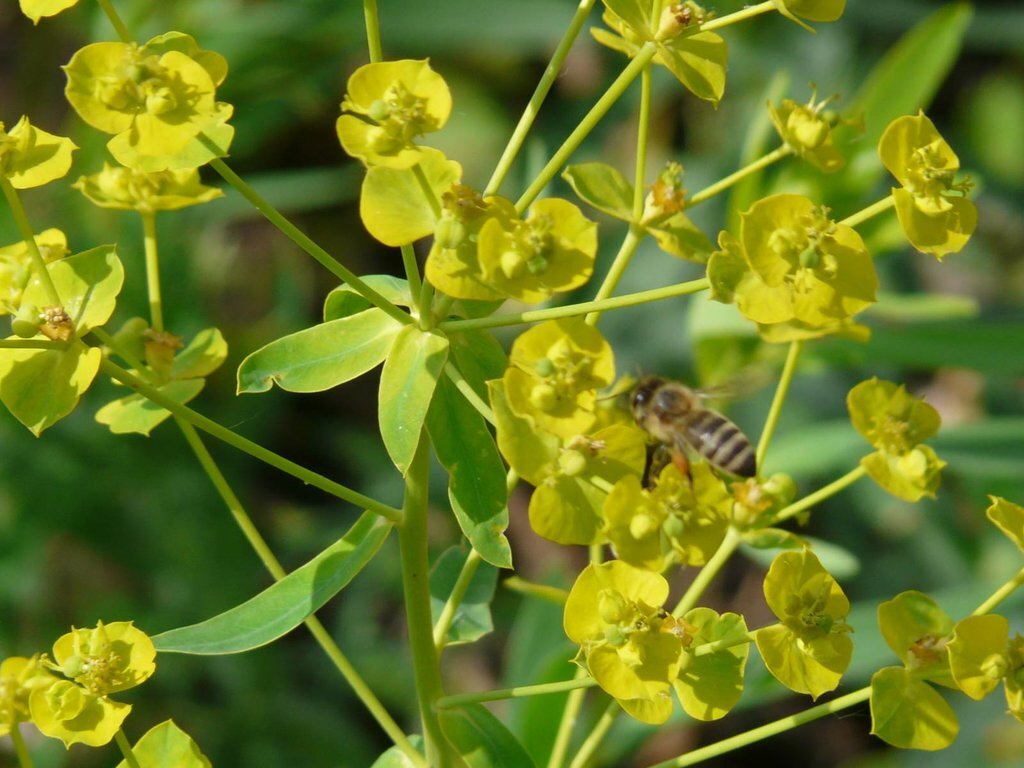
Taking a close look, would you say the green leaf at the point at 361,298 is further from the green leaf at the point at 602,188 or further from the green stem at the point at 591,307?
the green leaf at the point at 602,188

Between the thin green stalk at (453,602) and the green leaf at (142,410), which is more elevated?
the green leaf at (142,410)

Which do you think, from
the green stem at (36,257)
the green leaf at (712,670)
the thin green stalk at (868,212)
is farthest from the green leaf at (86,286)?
the thin green stalk at (868,212)

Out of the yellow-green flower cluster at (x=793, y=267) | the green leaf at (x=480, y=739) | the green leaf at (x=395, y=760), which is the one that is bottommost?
the green leaf at (x=395, y=760)

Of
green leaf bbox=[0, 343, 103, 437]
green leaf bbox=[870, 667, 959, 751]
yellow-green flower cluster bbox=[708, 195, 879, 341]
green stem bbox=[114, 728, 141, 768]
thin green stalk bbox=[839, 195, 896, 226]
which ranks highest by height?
thin green stalk bbox=[839, 195, 896, 226]

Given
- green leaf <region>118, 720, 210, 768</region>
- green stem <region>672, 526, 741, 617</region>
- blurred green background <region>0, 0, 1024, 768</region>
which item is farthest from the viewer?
blurred green background <region>0, 0, 1024, 768</region>

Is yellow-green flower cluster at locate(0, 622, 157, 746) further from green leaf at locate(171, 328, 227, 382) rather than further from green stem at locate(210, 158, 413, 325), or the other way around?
green stem at locate(210, 158, 413, 325)

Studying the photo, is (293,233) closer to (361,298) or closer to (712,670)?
(361,298)

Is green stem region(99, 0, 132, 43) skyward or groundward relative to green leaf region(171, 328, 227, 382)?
skyward

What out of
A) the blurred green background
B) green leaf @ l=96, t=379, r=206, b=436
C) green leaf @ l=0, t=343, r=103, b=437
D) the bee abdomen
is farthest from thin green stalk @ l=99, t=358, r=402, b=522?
the blurred green background
